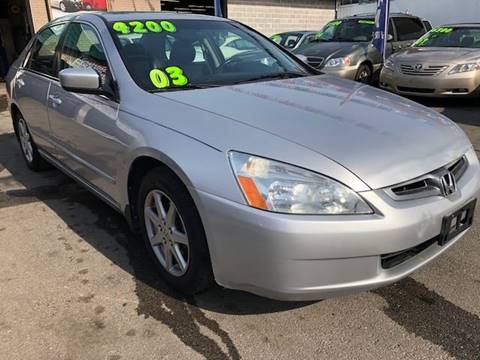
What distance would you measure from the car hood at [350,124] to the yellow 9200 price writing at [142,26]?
75 centimetres

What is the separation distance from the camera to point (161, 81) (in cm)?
295

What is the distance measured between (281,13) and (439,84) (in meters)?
12.0

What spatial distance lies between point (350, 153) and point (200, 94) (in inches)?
41.3

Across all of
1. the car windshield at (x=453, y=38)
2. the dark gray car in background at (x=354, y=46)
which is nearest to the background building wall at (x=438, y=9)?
the dark gray car in background at (x=354, y=46)

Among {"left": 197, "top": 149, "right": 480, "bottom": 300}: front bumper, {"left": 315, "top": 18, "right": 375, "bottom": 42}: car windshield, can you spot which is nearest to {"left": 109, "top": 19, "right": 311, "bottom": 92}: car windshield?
{"left": 197, "top": 149, "right": 480, "bottom": 300}: front bumper

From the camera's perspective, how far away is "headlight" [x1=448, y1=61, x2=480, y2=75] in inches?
292

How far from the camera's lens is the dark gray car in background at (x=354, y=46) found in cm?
870

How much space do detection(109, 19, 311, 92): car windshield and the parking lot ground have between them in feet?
3.93

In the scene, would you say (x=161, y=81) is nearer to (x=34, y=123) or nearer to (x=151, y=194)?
(x=151, y=194)

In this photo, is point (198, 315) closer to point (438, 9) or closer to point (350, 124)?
point (350, 124)

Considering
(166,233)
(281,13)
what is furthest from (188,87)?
(281,13)

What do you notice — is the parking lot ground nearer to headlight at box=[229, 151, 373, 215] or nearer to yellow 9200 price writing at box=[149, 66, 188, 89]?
headlight at box=[229, 151, 373, 215]

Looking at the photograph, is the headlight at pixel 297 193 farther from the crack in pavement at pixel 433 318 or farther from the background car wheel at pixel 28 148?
the background car wheel at pixel 28 148

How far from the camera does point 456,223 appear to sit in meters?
2.38
